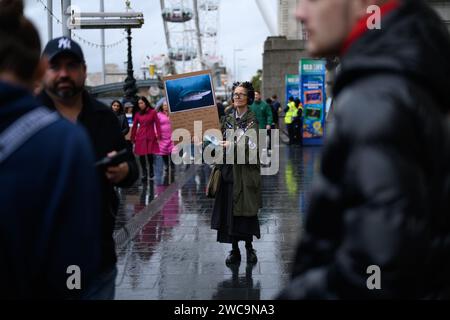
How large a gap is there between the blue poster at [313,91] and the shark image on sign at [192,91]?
1326cm

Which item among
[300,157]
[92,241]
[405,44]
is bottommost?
[300,157]

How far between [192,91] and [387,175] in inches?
267

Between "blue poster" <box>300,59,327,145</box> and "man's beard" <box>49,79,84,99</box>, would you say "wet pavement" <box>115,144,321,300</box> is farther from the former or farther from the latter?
"blue poster" <box>300,59,327,145</box>

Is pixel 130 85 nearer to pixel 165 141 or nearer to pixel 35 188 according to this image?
pixel 165 141

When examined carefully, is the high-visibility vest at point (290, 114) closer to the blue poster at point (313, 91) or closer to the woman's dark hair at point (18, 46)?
the blue poster at point (313, 91)

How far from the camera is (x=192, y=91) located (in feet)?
26.7

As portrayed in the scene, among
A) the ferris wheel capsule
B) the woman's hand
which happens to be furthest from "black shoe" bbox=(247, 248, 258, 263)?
the ferris wheel capsule

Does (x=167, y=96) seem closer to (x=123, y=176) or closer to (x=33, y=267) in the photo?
(x=123, y=176)

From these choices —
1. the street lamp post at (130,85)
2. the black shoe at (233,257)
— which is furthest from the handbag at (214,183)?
the street lamp post at (130,85)

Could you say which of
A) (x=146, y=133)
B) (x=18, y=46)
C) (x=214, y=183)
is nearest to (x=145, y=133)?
(x=146, y=133)

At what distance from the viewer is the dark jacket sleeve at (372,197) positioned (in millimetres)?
1442

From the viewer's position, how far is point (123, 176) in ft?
10.2
